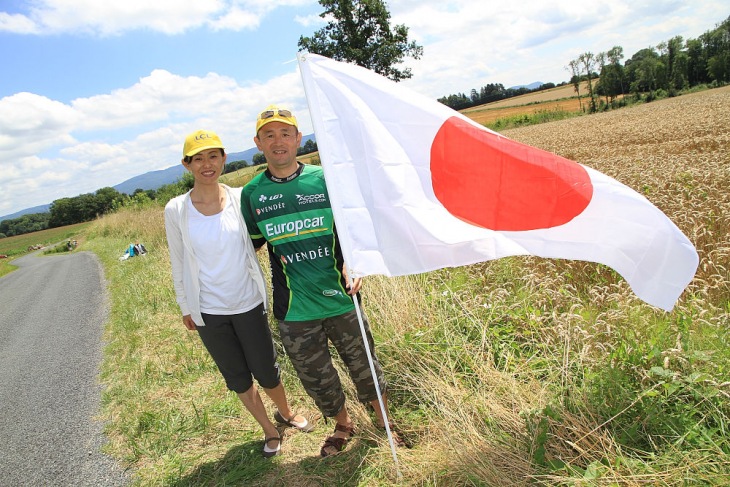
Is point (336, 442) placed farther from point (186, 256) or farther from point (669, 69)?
point (669, 69)

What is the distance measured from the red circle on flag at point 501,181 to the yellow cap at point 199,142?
4.76 feet

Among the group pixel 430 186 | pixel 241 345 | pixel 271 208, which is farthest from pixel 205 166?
pixel 430 186

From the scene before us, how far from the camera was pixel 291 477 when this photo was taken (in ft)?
9.90

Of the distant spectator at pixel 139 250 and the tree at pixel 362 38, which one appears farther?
the tree at pixel 362 38

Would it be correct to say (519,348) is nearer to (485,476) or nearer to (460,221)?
(485,476)

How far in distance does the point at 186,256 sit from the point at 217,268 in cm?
23

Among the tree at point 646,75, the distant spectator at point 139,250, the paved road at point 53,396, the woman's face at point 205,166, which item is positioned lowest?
the paved road at point 53,396

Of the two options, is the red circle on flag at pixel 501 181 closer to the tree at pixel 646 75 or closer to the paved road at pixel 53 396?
the paved road at pixel 53 396

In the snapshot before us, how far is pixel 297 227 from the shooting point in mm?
2795

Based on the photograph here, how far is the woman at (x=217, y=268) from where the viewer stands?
2877 millimetres

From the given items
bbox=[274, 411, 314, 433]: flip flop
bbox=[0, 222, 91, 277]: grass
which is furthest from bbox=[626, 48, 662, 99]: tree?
bbox=[274, 411, 314, 433]: flip flop

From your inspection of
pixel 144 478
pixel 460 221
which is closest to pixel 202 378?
pixel 144 478

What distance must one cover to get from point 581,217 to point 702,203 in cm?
452

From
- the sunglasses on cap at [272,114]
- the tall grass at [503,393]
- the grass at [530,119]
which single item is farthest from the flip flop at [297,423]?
the grass at [530,119]
